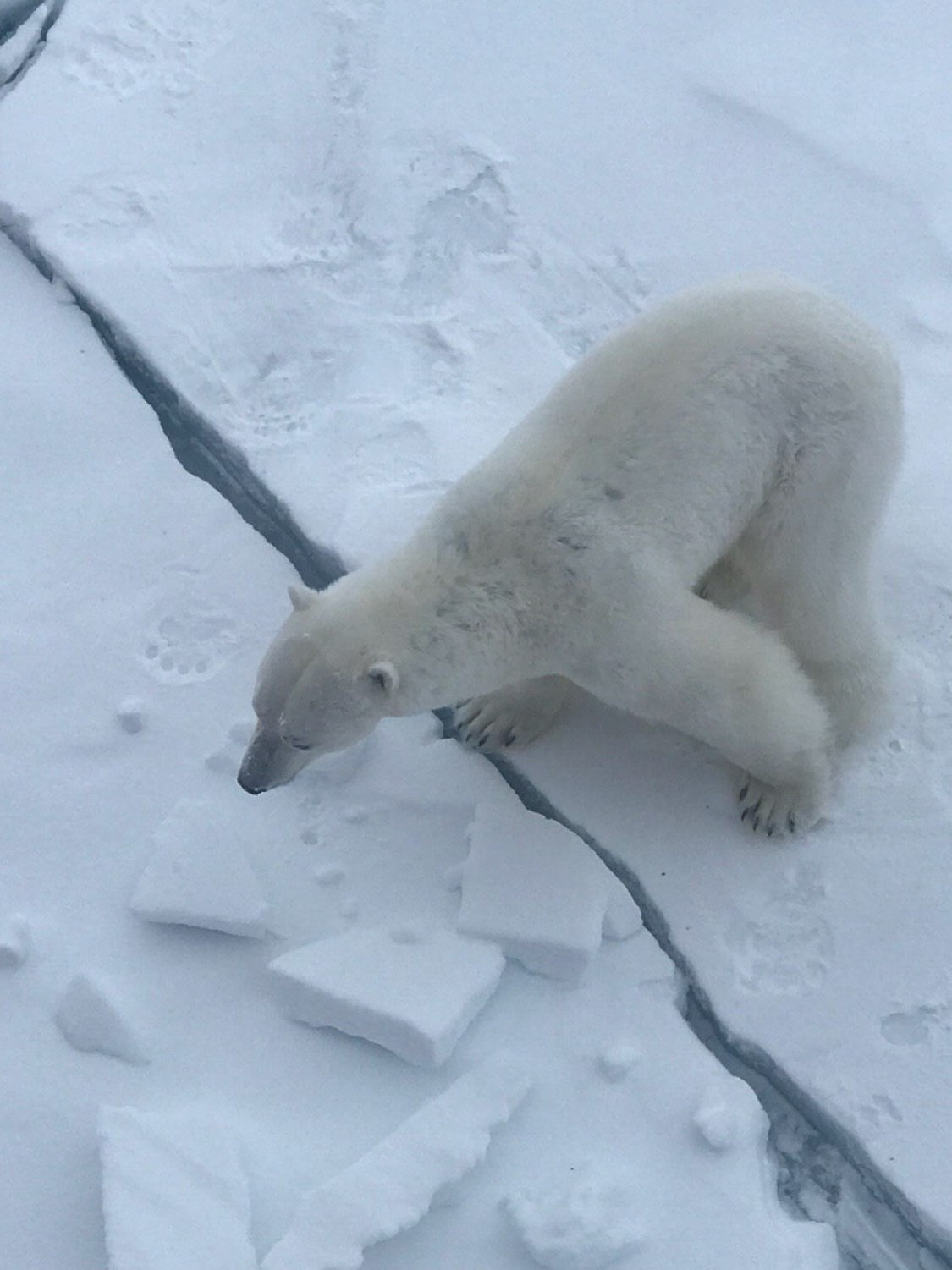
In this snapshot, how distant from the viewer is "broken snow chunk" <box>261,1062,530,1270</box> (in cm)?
199

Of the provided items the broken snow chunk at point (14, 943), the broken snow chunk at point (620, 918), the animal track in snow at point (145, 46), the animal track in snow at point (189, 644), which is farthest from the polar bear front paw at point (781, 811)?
the animal track in snow at point (145, 46)

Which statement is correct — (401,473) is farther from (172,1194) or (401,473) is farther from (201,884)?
(172,1194)

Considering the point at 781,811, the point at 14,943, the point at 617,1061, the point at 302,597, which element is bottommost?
the point at 14,943

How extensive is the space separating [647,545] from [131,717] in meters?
1.15

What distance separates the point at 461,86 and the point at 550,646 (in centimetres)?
243

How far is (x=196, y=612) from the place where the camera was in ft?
9.56

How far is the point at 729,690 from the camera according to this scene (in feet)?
7.75

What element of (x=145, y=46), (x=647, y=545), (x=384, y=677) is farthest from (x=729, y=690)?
(x=145, y=46)

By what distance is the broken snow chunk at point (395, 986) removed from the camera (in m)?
2.22

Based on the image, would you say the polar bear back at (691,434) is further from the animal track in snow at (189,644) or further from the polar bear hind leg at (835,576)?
the animal track in snow at (189,644)

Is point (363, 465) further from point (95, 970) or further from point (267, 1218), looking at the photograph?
point (267, 1218)

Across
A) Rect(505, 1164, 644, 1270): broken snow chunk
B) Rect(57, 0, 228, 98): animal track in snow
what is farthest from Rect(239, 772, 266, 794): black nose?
Rect(57, 0, 228, 98): animal track in snow

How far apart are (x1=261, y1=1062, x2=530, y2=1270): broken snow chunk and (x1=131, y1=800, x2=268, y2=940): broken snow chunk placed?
50 cm

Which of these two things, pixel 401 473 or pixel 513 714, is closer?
pixel 513 714
